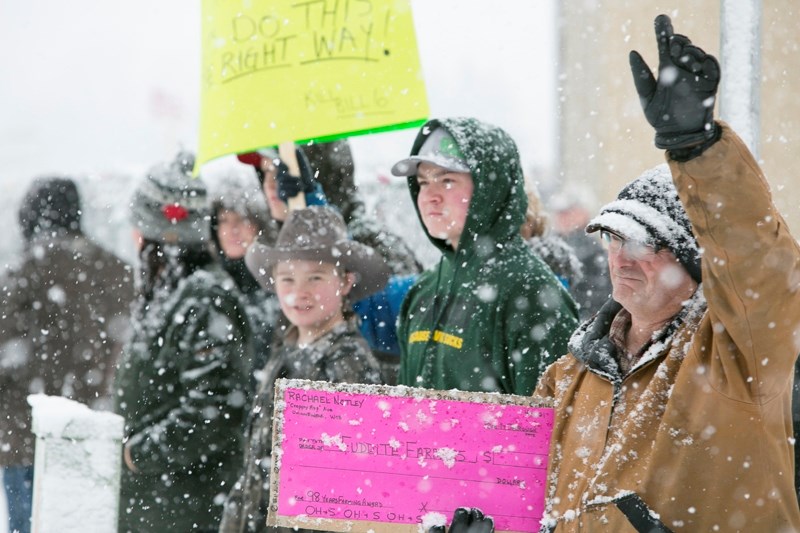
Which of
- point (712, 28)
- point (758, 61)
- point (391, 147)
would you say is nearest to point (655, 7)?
point (712, 28)

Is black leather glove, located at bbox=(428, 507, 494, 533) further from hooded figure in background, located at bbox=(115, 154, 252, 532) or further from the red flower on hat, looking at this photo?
the red flower on hat

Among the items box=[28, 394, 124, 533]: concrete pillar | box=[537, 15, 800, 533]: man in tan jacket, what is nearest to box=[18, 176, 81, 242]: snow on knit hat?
box=[28, 394, 124, 533]: concrete pillar

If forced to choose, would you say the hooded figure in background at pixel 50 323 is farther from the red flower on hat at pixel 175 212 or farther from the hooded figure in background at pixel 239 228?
the red flower on hat at pixel 175 212

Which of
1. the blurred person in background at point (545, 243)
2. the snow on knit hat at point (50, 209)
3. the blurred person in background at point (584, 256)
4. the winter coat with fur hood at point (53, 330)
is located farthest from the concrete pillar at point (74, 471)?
the blurred person in background at point (584, 256)

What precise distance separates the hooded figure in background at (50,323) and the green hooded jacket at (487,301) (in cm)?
230

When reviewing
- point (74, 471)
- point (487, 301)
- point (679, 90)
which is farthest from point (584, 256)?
point (679, 90)

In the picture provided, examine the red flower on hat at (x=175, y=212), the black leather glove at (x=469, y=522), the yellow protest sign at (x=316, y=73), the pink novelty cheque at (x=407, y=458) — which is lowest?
the black leather glove at (x=469, y=522)

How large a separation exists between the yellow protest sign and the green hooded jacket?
9.8 inches

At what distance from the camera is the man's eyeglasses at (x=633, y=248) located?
7.40ft

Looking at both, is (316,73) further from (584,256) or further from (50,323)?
(584,256)

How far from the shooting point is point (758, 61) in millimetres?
2771

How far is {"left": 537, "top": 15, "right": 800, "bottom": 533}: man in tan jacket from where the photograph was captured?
1918mm

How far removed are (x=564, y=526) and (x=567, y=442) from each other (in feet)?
0.64

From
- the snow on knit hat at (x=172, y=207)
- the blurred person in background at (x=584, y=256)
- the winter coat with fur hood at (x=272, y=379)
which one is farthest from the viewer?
the blurred person in background at (x=584, y=256)
